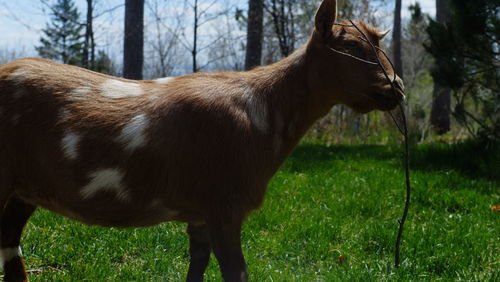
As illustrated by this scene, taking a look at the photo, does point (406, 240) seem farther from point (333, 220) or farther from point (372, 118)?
point (372, 118)

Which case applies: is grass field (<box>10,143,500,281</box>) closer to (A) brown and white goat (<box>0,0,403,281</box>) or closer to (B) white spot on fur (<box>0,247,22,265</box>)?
(B) white spot on fur (<box>0,247,22,265</box>)

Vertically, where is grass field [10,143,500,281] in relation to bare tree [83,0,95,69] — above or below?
below

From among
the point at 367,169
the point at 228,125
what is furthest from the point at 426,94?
the point at 228,125

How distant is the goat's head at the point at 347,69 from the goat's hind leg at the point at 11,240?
2088 millimetres

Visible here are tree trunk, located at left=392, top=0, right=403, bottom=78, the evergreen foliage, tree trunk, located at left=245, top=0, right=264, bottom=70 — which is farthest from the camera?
tree trunk, located at left=392, top=0, right=403, bottom=78

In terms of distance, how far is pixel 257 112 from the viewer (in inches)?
112

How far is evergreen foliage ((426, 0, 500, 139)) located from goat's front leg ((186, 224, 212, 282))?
568cm

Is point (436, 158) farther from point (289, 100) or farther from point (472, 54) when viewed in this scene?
point (289, 100)

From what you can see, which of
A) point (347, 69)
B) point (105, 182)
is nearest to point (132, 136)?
point (105, 182)

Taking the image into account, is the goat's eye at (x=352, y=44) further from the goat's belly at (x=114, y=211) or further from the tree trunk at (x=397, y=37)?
the tree trunk at (x=397, y=37)

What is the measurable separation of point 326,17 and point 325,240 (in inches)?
82.7

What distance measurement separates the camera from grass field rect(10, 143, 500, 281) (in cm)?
368

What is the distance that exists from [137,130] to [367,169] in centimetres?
493

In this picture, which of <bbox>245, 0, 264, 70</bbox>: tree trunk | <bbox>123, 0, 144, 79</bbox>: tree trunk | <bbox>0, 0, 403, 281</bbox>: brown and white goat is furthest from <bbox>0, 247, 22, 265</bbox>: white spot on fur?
<bbox>245, 0, 264, 70</bbox>: tree trunk
